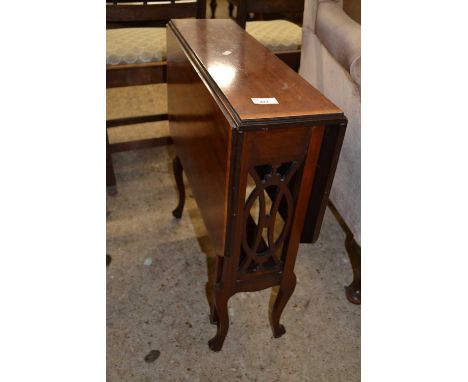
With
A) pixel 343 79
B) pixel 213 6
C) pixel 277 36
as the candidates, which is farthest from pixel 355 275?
pixel 213 6

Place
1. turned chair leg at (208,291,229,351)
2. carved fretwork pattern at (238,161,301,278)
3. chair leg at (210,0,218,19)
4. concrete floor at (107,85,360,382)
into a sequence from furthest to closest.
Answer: chair leg at (210,0,218,19) < concrete floor at (107,85,360,382) < turned chair leg at (208,291,229,351) < carved fretwork pattern at (238,161,301,278)

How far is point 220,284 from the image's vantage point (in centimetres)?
126

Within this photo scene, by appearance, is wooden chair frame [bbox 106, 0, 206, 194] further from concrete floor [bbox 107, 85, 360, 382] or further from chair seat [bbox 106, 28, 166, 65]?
concrete floor [bbox 107, 85, 360, 382]

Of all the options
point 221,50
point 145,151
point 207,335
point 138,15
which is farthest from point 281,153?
point 145,151

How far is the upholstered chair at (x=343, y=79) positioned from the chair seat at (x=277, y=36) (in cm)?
31

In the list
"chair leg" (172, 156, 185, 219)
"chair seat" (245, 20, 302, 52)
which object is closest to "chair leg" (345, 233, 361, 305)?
"chair leg" (172, 156, 185, 219)

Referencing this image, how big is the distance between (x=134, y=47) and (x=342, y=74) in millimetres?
977

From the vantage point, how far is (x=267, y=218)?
1153 mm

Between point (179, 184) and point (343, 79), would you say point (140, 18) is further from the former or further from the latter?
point (343, 79)

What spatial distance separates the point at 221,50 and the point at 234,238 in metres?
0.57

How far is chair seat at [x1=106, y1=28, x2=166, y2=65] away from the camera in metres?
1.90

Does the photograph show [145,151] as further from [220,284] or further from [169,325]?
[220,284]

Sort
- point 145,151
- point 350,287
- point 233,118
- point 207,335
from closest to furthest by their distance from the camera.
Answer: point 233,118 → point 207,335 → point 350,287 → point 145,151

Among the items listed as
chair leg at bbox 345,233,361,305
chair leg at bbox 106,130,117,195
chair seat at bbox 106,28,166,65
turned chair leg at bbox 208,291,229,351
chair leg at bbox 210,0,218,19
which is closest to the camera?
turned chair leg at bbox 208,291,229,351
